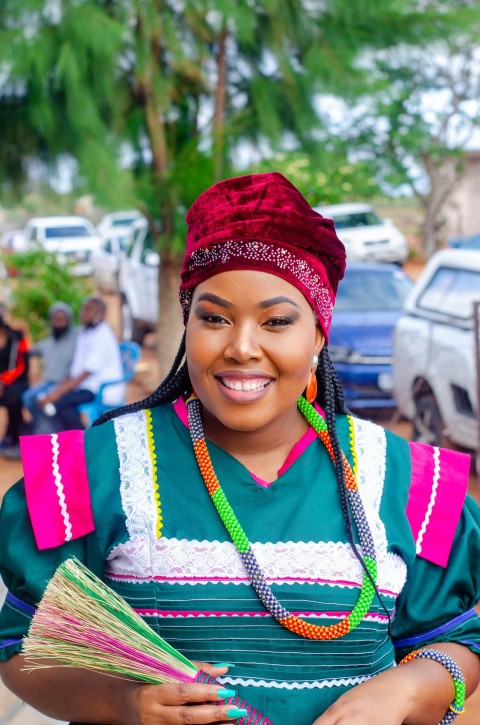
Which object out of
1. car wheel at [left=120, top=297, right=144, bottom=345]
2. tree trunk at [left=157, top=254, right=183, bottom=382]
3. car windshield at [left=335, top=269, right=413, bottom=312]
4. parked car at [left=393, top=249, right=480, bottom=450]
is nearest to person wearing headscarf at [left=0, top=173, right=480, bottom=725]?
parked car at [left=393, top=249, right=480, bottom=450]

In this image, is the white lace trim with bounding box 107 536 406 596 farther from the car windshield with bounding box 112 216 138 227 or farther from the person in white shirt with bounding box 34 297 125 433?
the car windshield with bounding box 112 216 138 227

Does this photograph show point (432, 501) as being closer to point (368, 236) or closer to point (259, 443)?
point (259, 443)

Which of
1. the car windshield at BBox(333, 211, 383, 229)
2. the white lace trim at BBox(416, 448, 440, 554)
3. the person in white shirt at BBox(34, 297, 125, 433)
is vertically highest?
the car windshield at BBox(333, 211, 383, 229)

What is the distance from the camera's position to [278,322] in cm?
171

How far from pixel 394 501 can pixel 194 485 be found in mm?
368

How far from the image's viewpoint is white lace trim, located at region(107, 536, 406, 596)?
1651mm

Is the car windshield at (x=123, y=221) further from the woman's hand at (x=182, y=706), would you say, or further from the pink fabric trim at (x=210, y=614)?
the woman's hand at (x=182, y=706)

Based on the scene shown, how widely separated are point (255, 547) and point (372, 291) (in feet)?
29.5

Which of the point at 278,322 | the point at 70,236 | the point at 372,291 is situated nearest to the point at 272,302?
the point at 278,322

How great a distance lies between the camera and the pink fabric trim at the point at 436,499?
1772mm

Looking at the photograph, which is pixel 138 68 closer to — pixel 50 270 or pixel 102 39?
pixel 102 39

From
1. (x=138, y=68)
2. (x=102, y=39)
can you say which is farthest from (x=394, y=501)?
(x=138, y=68)

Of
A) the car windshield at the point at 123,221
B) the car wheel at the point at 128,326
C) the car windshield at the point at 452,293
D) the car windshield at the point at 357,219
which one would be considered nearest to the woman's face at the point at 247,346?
the car windshield at the point at 452,293

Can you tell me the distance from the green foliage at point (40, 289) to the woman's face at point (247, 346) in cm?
1166
